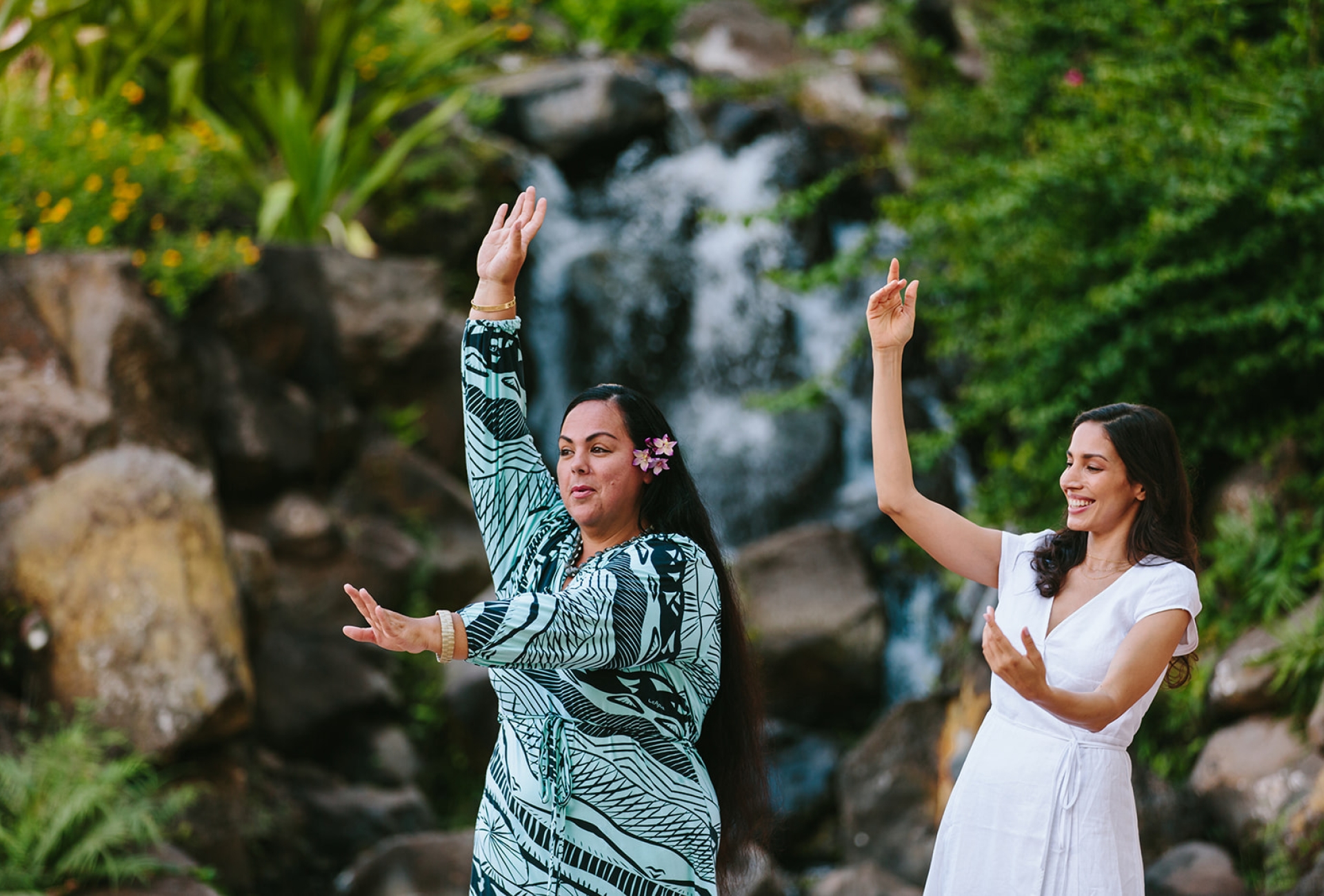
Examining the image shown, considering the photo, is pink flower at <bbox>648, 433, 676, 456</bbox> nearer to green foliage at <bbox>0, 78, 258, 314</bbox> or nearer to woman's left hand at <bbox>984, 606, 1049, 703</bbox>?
woman's left hand at <bbox>984, 606, 1049, 703</bbox>

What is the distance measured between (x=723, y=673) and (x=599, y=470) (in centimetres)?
49

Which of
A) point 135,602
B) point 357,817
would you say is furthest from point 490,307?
point 357,817

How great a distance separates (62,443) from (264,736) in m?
1.97

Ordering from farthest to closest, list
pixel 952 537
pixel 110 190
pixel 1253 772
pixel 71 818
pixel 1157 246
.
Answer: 1. pixel 110 190
2. pixel 1157 246
3. pixel 1253 772
4. pixel 71 818
5. pixel 952 537

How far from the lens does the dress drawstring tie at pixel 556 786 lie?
214 cm

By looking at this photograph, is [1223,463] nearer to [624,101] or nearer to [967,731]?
[967,731]

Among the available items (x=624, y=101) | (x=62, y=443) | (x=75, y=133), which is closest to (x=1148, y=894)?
(x=62, y=443)

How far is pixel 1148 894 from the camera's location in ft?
15.5

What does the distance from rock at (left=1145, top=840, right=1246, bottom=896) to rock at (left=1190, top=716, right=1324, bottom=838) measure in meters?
0.22

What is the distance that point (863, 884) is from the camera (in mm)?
5199

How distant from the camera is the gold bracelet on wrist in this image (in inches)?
72.3

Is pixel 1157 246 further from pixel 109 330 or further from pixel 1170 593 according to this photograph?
pixel 109 330

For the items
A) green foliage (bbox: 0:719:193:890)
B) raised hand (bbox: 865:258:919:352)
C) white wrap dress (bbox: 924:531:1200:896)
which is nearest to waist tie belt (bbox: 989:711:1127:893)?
white wrap dress (bbox: 924:531:1200:896)

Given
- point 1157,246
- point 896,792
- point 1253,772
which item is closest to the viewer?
point 1253,772
